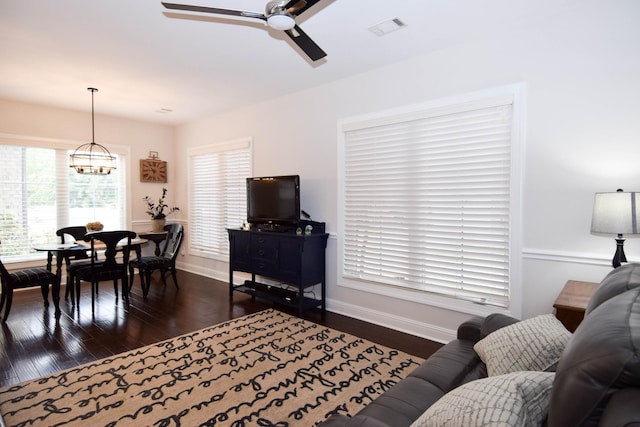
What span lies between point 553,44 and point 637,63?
1.84 feet

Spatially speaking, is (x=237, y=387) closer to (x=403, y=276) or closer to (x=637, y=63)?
(x=403, y=276)

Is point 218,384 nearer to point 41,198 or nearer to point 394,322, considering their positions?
point 394,322

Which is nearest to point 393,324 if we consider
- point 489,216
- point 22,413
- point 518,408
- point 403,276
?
point 403,276

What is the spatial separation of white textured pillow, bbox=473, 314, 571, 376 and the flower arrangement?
6184 millimetres

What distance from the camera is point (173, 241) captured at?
5.45m

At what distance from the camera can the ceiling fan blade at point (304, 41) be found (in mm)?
2155

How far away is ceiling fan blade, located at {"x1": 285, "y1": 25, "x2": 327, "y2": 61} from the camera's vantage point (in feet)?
7.07

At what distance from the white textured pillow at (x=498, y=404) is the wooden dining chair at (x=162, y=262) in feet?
15.6

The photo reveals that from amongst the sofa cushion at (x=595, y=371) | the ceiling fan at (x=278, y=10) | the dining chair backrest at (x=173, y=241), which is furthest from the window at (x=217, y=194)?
the sofa cushion at (x=595, y=371)

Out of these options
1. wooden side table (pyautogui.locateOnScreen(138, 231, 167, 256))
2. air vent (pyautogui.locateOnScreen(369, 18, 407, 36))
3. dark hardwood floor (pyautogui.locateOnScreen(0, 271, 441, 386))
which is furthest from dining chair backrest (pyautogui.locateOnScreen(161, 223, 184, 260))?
air vent (pyautogui.locateOnScreen(369, 18, 407, 36))

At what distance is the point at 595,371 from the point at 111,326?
167 inches

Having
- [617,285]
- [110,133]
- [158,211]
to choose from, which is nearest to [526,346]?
[617,285]

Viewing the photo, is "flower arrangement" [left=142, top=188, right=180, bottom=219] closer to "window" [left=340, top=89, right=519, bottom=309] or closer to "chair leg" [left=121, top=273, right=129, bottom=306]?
"chair leg" [left=121, top=273, right=129, bottom=306]

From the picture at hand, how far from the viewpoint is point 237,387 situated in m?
2.50
